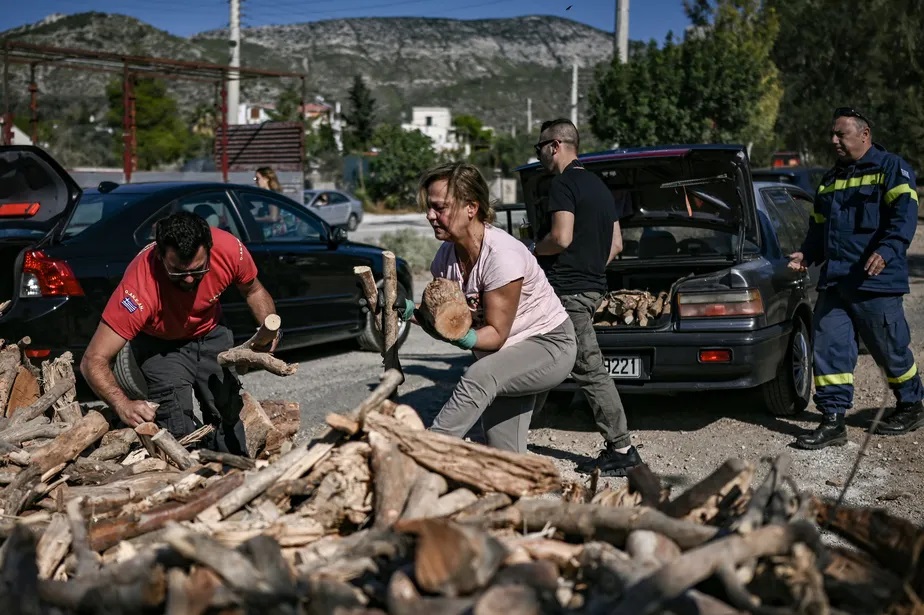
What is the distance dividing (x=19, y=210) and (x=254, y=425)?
9.29ft

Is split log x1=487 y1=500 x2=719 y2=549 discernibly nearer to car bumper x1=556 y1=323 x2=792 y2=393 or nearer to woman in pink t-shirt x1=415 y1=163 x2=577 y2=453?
woman in pink t-shirt x1=415 y1=163 x2=577 y2=453

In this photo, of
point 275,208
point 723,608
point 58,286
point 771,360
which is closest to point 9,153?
point 58,286

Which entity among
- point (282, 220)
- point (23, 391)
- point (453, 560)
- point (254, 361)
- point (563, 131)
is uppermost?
point (563, 131)

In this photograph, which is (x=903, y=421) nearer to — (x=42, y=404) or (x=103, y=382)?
(x=103, y=382)

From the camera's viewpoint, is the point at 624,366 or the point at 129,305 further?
the point at 624,366

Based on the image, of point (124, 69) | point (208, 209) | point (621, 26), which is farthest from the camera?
point (124, 69)

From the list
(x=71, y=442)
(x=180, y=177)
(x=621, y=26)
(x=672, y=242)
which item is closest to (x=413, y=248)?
(x=621, y=26)

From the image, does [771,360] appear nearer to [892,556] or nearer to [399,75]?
[892,556]

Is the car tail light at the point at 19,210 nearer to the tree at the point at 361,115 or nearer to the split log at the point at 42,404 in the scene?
the split log at the point at 42,404

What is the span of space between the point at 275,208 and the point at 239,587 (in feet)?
20.5

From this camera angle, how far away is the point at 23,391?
5.65 m

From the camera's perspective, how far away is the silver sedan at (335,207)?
29.0 m

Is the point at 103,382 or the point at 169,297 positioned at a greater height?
the point at 169,297

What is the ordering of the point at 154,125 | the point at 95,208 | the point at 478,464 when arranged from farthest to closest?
the point at 154,125 → the point at 95,208 → the point at 478,464
